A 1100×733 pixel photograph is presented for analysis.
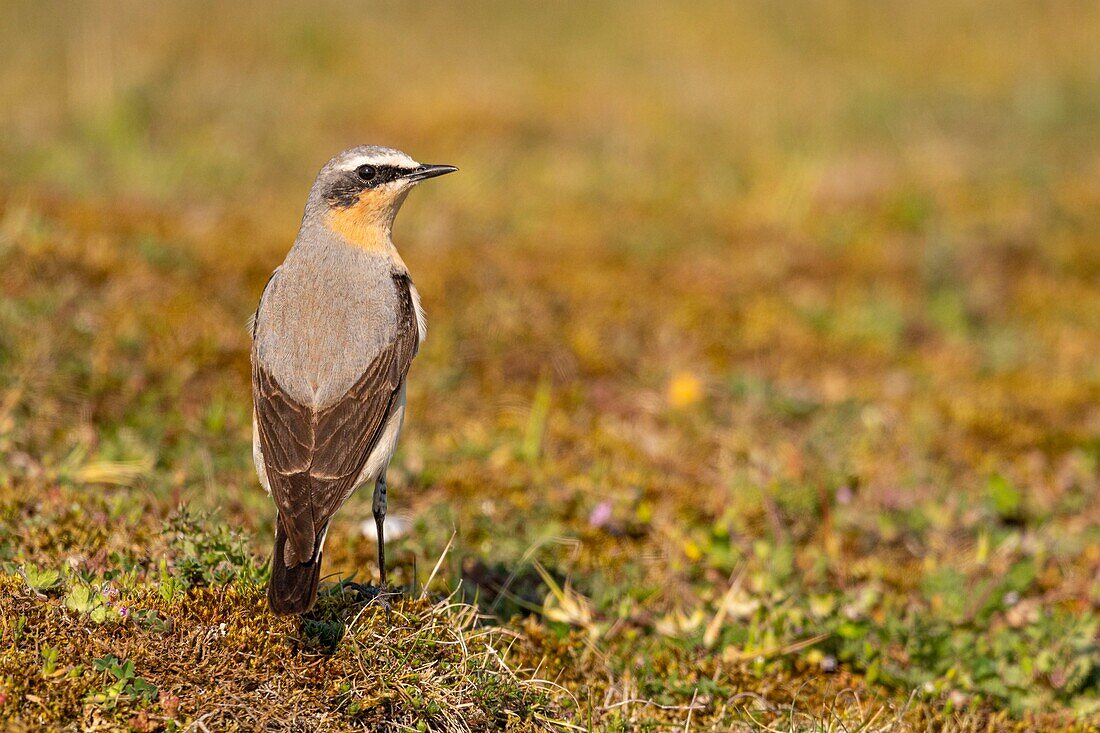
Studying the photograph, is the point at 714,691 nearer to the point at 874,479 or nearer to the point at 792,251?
the point at 874,479

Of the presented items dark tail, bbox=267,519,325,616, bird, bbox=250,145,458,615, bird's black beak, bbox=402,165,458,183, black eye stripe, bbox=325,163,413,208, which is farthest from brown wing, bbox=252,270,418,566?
bird's black beak, bbox=402,165,458,183

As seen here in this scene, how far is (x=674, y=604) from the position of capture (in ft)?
20.7

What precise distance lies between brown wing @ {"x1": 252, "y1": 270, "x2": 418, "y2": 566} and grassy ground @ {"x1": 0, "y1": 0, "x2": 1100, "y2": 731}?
0.39m

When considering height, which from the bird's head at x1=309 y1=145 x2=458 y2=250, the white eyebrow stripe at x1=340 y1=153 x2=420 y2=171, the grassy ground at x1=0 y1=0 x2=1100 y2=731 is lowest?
the grassy ground at x1=0 y1=0 x2=1100 y2=731

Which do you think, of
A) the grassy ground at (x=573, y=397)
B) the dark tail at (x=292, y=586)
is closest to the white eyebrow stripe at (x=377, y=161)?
the grassy ground at (x=573, y=397)

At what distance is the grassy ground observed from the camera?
4.89 metres

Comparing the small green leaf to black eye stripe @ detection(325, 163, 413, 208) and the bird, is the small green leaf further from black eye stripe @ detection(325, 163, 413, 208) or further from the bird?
black eye stripe @ detection(325, 163, 413, 208)

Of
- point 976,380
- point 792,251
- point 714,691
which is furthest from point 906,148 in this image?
point 714,691

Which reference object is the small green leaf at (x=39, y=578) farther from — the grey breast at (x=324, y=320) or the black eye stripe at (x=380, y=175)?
the black eye stripe at (x=380, y=175)

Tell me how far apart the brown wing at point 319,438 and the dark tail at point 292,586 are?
0.21 meters

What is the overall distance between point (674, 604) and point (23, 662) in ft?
11.2

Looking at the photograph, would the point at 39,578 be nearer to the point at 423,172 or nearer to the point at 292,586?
the point at 292,586

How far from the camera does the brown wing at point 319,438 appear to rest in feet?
16.0

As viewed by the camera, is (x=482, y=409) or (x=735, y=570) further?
(x=482, y=409)
